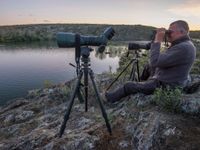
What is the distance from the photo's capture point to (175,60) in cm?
609

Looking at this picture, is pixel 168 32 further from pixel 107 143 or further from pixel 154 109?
pixel 107 143

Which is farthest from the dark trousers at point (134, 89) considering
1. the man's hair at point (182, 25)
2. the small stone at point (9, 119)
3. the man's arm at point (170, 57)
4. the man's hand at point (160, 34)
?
the small stone at point (9, 119)

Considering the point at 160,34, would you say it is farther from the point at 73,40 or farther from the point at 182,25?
the point at 73,40

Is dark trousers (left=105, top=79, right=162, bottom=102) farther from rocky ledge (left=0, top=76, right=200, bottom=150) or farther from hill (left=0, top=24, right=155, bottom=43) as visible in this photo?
hill (left=0, top=24, right=155, bottom=43)

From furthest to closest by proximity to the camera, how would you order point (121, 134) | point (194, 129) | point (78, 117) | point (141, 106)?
point (78, 117)
point (141, 106)
point (121, 134)
point (194, 129)

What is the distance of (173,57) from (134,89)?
1.29m

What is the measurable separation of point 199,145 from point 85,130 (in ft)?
7.52

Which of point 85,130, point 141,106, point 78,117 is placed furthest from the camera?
point 78,117

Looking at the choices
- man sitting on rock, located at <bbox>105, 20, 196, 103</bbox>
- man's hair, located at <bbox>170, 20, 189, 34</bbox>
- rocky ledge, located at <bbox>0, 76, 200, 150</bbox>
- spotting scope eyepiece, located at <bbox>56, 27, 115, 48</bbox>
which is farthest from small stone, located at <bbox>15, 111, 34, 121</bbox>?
man's hair, located at <bbox>170, 20, 189, 34</bbox>

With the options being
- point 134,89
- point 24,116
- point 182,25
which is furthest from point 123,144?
point 24,116

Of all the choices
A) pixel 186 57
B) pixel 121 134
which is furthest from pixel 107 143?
pixel 186 57

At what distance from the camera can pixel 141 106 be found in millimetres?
6398

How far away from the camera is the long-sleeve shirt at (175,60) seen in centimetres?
608

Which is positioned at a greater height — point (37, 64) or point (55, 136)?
point (55, 136)
